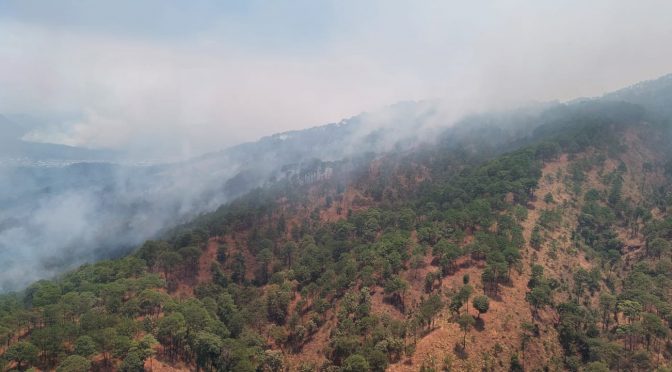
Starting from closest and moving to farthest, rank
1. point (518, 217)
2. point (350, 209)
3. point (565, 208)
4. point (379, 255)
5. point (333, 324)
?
point (333, 324) < point (379, 255) < point (518, 217) < point (565, 208) < point (350, 209)

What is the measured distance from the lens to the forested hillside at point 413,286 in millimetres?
72188

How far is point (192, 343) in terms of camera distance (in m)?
77.5

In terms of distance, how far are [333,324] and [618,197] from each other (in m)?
103

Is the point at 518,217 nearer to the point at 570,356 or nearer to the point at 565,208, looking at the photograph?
the point at 565,208

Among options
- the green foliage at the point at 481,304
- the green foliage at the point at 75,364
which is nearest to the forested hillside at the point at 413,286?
the green foliage at the point at 481,304

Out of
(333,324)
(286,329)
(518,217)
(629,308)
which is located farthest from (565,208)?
(286,329)

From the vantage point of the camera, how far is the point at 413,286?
314 ft

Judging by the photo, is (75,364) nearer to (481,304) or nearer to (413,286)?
(413,286)

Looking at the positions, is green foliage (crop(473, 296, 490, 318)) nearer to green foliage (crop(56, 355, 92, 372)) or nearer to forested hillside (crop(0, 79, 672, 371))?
forested hillside (crop(0, 79, 672, 371))

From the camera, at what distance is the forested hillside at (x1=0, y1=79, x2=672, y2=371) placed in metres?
72.2

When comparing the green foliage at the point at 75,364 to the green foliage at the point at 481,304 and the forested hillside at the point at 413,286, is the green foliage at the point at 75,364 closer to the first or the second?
the forested hillside at the point at 413,286

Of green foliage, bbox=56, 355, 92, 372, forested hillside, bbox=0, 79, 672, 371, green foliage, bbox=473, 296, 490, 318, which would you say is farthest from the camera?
green foliage, bbox=473, 296, 490, 318

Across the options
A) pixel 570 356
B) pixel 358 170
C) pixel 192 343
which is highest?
pixel 358 170

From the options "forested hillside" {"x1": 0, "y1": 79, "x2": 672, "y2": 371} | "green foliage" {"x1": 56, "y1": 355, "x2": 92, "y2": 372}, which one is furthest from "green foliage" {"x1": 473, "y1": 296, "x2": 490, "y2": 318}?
"green foliage" {"x1": 56, "y1": 355, "x2": 92, "y2": 372}
